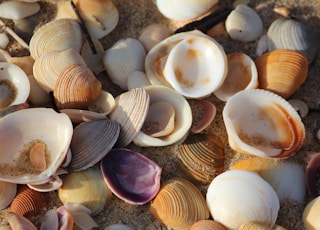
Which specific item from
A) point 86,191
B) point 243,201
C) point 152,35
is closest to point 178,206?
point 243,201

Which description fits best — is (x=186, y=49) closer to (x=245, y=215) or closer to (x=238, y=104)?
(x=238, y=104)

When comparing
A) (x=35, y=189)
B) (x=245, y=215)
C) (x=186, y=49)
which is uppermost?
(x=186, y=49)

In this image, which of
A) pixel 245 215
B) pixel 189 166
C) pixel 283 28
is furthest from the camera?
pixel 283 28

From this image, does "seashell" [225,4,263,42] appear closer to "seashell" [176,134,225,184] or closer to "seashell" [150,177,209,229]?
"seashell" [176,134,225,184]

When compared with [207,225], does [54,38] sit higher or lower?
higher

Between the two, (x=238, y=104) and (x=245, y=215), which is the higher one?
(x=238, y=104)

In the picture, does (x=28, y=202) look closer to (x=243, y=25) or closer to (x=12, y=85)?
(x=12, y=85)

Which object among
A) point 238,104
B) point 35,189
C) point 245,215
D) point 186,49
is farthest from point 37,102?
point 245,215

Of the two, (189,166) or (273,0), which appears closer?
(189,166)

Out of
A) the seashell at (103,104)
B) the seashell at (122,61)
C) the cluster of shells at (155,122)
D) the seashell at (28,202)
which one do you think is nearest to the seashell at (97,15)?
the cluster of shells at (155,122)
